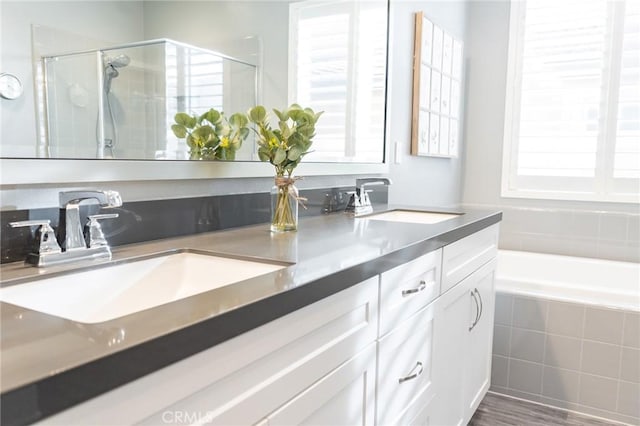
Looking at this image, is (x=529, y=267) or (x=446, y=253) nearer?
(x=446, y=253)

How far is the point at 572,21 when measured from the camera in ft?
10.9

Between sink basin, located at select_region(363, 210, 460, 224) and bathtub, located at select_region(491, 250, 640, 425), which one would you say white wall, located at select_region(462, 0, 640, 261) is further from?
sink basin, located at select_region(363, 210, 460, 224)

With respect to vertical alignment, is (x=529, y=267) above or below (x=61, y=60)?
below

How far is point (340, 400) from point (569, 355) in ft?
6.16

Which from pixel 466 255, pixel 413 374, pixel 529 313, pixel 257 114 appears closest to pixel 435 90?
pixel 529 313

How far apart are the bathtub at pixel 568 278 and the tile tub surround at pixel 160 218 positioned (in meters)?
1.60

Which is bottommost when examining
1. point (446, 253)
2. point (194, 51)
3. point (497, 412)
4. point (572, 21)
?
point (497, 412)

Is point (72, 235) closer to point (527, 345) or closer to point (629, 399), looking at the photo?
point (527, 345)

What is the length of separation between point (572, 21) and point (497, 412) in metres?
2.58

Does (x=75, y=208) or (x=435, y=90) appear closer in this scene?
(x=75, y=208)

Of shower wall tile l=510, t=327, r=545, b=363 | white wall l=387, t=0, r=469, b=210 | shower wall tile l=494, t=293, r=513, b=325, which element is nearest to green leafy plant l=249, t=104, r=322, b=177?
white wall l=387, t=0, r=469, b=210

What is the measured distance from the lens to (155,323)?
63 centimetres

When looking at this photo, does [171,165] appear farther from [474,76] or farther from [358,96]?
[474,76]

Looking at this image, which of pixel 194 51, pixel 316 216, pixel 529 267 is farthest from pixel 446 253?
pixel 529 267
